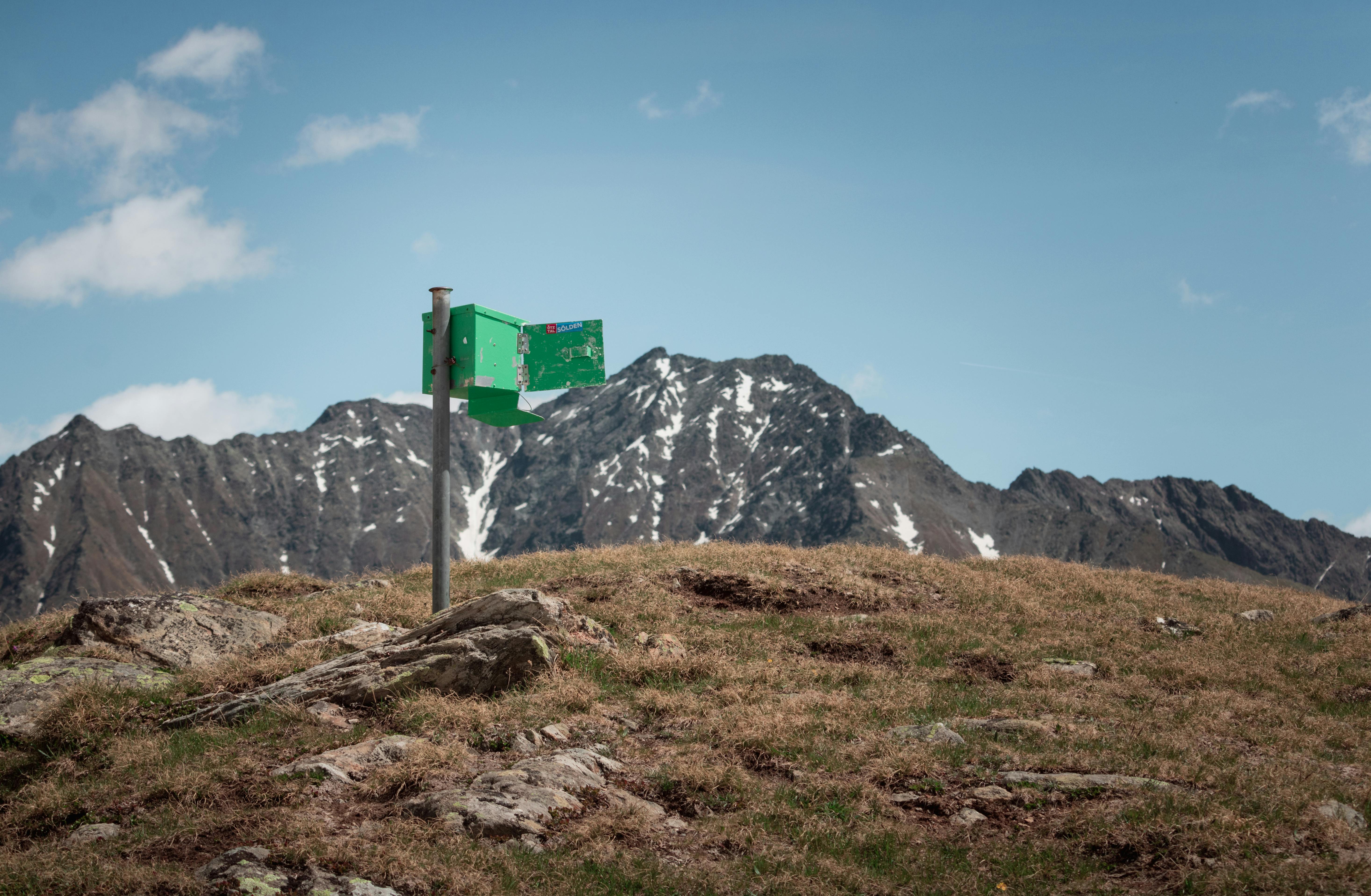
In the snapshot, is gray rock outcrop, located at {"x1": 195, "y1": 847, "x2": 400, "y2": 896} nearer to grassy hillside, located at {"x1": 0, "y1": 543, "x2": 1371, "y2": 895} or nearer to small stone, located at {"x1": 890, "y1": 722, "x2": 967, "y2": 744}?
grassy hillside, located at {"x1": 0, "y1": 543, "x2": 1371, "y2": 895}

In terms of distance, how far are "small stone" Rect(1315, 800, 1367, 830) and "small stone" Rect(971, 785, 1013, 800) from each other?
2724 mm

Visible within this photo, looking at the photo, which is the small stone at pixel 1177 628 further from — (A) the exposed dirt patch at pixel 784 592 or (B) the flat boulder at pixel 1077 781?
(B) the flat boulder at pixel 1077 781

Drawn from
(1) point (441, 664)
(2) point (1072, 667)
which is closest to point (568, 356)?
(1) point (441, 664)

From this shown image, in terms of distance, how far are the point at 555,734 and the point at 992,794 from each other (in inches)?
186

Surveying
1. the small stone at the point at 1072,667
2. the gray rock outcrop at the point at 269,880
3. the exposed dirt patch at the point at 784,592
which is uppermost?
the exposed dirt patch at the point at 784,592

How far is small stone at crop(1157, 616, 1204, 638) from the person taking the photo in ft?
60.0

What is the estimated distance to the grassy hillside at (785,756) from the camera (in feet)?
25.1

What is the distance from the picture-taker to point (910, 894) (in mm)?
7449

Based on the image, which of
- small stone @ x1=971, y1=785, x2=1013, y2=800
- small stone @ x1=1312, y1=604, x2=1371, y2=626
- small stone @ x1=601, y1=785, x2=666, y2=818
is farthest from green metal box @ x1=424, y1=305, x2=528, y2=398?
small stone @ x1=1312, y1=604, x2=1371, y2=626

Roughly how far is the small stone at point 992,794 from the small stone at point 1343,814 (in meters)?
2.72

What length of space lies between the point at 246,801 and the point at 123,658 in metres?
6.62

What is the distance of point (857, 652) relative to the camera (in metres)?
15.5

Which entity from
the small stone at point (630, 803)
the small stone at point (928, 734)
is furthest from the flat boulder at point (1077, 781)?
the small stone at point (630, 803)

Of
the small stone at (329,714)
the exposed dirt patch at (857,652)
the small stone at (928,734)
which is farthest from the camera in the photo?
the exposed dirt patch at (857,652)
